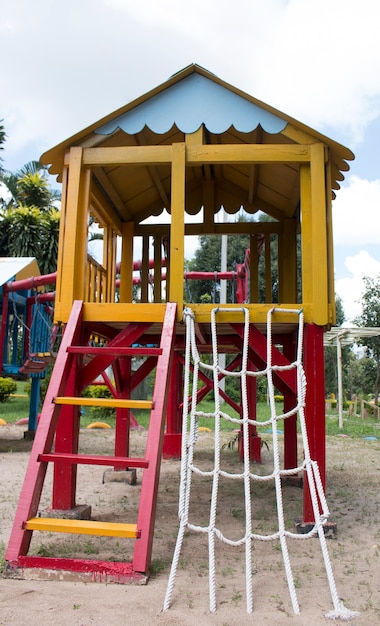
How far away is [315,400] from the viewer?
4.52m

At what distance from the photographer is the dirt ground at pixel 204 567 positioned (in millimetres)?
2854

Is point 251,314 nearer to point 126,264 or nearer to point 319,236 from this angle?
point 319,236

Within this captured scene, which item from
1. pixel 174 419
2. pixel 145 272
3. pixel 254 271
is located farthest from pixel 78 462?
pixel 174 419

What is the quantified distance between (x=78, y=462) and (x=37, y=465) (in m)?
0.27

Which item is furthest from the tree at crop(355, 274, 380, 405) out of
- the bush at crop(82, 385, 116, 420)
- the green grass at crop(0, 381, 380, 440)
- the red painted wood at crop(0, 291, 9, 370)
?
the red painted wood at crop(0, 291, 9, 370)

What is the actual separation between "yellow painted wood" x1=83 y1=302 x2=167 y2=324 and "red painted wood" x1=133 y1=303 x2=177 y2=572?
291 millimetres

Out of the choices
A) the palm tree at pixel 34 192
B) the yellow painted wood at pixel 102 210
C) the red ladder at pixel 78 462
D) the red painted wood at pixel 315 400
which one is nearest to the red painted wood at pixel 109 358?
the red ladder at pixel 78 462

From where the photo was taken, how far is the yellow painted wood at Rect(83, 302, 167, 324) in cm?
456

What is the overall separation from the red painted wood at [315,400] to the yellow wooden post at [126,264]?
2.94 m

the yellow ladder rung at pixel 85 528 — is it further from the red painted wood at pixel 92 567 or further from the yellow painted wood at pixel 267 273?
the yellow painted wood at pixel 267 273

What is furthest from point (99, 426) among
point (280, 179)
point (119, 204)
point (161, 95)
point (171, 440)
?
point (161, 95)

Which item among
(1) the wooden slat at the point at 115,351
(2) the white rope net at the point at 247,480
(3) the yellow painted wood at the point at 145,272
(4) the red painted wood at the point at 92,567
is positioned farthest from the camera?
(3) the yellow painted wood at the point at 145,272

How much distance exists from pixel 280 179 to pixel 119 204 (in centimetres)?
200

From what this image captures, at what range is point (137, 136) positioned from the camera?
18.3ft
